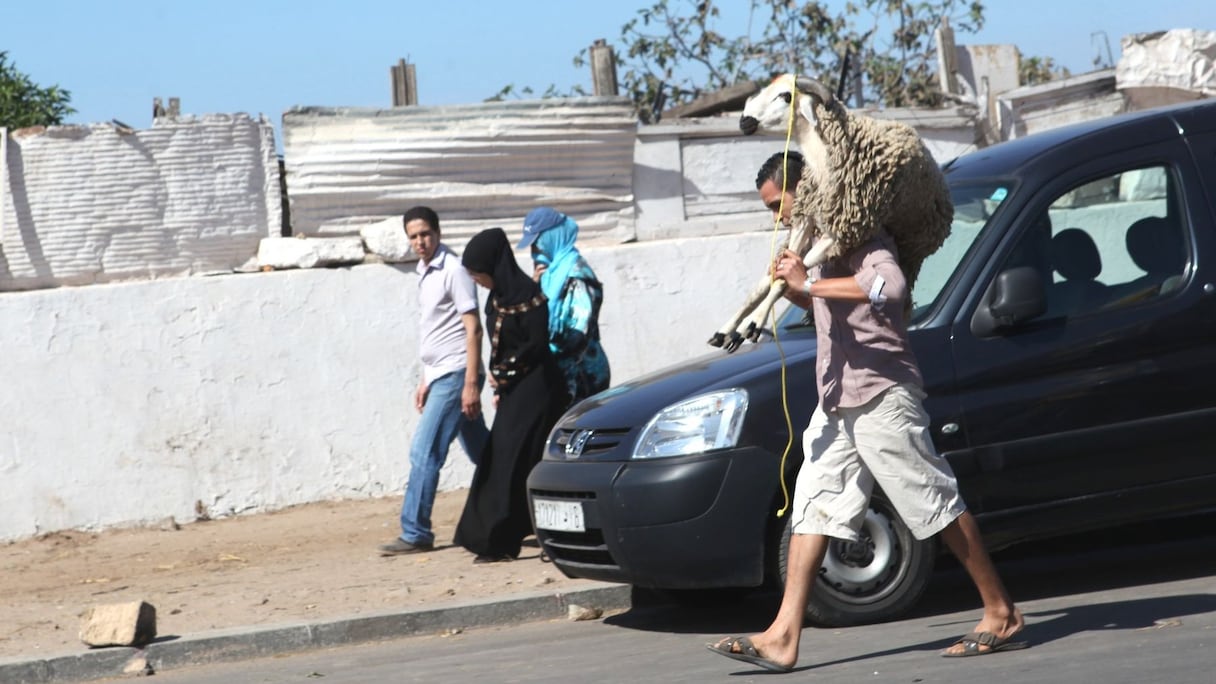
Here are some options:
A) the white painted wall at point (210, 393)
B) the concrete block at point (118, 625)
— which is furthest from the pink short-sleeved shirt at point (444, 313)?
the concrete block at point (118, 625)

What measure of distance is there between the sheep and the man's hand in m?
3.35

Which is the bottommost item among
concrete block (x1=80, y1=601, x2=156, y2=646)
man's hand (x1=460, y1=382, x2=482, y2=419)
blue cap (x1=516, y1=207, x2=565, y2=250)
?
concrete block (x1=80, y1=601, x2=156, y2=646)

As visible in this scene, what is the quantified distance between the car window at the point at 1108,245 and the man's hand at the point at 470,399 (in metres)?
3.21

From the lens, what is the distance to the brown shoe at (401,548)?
349 inches

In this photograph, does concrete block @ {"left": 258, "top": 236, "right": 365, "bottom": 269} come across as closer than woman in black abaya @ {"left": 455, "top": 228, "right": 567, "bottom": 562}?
No

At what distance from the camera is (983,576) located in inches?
211

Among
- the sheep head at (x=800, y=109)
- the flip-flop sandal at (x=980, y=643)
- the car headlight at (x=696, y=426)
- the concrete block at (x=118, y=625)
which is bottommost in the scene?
the concrete block at (x=118, y=625)

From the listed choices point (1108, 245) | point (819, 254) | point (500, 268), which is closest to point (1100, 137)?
point (1108, 245)

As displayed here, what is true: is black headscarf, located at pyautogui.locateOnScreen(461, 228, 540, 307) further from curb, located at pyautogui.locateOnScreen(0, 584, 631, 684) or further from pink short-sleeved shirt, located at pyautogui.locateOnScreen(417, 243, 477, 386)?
curb, located at pyautogui.locateOnScreen(0, 584, 631, 684)

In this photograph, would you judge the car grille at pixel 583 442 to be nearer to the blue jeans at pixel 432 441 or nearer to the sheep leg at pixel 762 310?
the sheep leg at pixel 762 310

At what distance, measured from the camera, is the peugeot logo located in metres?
6.51

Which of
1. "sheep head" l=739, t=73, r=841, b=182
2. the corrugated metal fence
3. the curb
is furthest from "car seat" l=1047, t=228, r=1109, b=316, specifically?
the corrugated metal fence

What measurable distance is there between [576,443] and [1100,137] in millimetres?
2452

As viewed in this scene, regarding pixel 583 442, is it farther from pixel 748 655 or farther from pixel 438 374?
pixel 438 374
